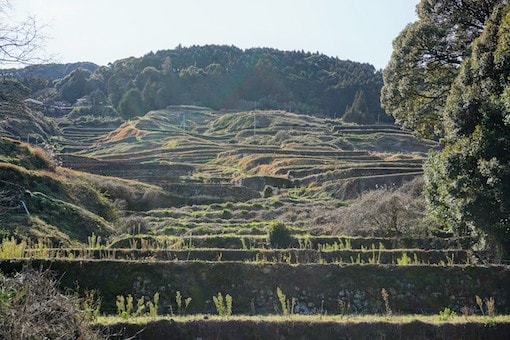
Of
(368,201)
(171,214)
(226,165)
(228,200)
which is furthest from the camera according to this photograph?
(226,165)

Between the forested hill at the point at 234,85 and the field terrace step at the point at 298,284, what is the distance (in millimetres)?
112268

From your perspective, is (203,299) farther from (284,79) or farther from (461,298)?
(284,79)

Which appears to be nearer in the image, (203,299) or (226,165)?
(203,299)

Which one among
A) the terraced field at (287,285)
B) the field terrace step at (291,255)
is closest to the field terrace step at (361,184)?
the field terrace step at (291,255)

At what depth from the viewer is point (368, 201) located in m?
23.5

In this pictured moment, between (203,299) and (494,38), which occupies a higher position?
(494,38)

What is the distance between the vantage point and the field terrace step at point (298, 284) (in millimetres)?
11070

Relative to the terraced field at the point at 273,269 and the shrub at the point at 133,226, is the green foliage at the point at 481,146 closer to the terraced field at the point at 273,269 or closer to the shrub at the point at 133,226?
the terraced field at the point at 273,269

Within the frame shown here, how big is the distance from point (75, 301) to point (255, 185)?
1600 inches

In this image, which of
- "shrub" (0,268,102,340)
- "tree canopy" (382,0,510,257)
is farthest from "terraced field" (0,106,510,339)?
"tree canopy" (382,0,510,257)

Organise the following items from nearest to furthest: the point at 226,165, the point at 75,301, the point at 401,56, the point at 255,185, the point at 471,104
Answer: the point at 75,301 < the point at 471,104 < the point at 401,56 < the point at 255,185 < the point at 226,165

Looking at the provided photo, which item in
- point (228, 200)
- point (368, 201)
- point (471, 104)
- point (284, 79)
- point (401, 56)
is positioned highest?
point (284, 79)

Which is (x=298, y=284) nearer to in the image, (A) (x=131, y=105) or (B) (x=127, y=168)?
(B) (x=127, y=168)

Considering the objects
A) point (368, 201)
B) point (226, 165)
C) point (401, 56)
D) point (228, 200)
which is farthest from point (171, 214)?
point (226, 165)
